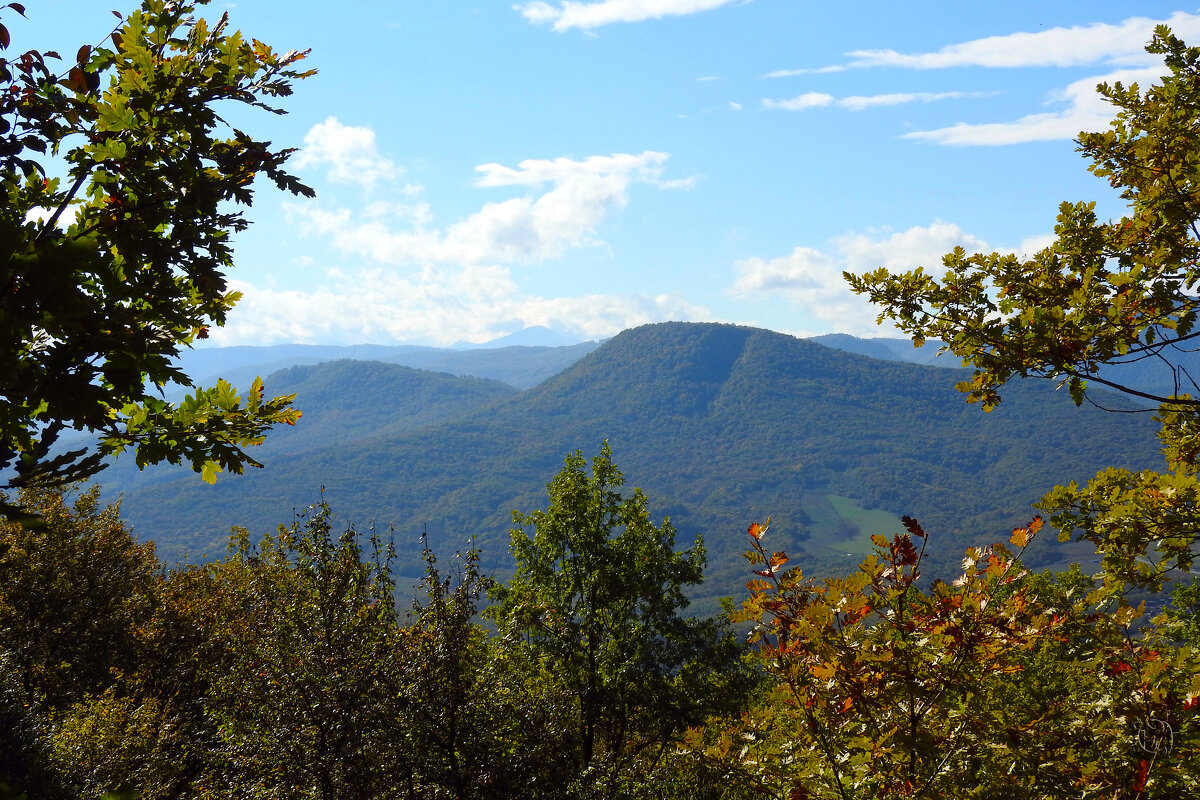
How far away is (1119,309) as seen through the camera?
5746mm

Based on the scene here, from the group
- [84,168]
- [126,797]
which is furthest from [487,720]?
[126,797]

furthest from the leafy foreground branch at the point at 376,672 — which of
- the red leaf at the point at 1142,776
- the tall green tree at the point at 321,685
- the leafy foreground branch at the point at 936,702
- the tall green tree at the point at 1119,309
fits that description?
the tall green tree at the point at 1119,309

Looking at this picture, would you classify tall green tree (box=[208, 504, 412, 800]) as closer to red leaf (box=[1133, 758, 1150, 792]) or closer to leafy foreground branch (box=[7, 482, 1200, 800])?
leafy foreground branch (box=[7, 482, 1200, 800])

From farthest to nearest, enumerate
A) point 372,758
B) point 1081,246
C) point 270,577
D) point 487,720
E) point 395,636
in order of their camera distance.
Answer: point 270,577 < point 395,636 < point 487,720 < point 372,758 < point 1081,246

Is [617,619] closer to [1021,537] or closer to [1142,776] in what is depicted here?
[1021,537]

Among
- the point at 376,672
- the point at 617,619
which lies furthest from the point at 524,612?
the point at 617,619

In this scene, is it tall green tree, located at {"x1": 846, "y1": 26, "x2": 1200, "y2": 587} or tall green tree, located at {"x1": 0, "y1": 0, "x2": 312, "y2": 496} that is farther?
tall green tree, located at {"x1": 846, "y1": 26, "x2": 1200, "y2": 587}

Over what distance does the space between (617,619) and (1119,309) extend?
1616 cm

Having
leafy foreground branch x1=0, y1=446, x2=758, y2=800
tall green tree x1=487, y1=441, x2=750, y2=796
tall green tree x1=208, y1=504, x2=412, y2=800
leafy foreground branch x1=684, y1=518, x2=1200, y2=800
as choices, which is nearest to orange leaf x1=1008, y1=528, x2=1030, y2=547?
leafy foreground branch x1=684, y1=518, x2=1200, y2=800

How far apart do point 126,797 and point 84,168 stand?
3.42 meters

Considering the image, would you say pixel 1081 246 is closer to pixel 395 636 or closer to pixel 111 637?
pixel 395 636

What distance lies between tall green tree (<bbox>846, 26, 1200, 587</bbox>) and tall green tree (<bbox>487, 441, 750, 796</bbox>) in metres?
12.5

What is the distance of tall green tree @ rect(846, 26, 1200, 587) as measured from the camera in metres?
6.04

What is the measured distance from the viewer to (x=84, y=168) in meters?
3.76
